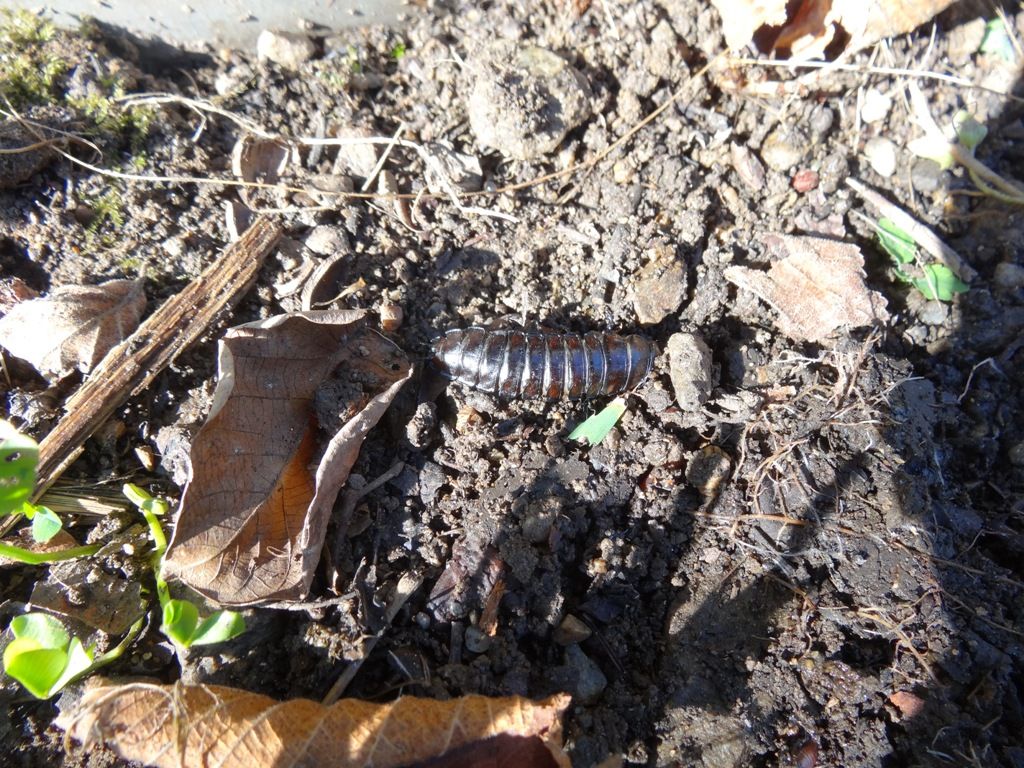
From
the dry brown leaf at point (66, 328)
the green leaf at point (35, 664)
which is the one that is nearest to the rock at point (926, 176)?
the dry brown leaf at point (66, 328)

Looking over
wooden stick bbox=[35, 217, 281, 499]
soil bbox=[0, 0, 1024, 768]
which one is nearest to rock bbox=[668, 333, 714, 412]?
soil bbox=[0, 0, 1024, 768]

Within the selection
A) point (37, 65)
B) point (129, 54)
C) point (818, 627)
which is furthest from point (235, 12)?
point (818, 627)

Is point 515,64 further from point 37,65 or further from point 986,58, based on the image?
point 986,58

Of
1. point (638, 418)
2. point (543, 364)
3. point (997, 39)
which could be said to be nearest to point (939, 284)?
point (997, 39)

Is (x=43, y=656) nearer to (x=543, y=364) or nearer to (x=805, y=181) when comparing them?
(x=543, y=364)

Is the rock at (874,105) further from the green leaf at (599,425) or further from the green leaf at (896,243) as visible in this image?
the green leaf at (599,425)

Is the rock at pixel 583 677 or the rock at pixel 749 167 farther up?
the rock at pixel 749 167
